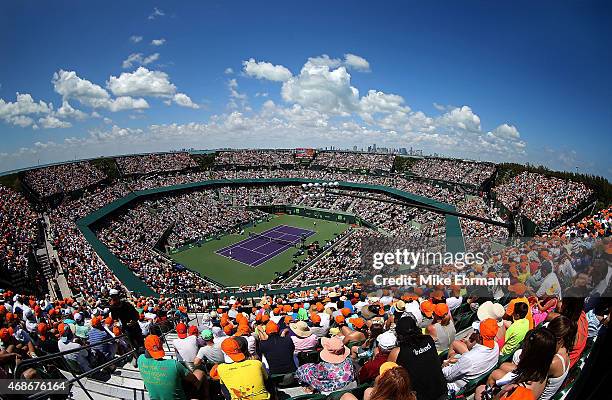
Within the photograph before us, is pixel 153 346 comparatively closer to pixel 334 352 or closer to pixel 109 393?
pixel 109 393

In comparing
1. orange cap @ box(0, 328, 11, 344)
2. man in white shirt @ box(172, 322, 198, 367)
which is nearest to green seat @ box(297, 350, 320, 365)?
man in white shirt @ box(172, 322, 198, 367)

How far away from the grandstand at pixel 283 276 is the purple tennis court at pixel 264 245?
39cm

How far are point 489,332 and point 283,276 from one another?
89.2 feet

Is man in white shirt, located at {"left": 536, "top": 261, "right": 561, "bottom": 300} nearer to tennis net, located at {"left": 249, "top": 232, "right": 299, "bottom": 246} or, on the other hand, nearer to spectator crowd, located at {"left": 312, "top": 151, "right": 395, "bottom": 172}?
tennis net, located at {"left": 249, "top": 232, "right": 299, "bottom": 246}

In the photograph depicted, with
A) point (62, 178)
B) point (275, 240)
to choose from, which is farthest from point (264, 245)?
point (62, 178)

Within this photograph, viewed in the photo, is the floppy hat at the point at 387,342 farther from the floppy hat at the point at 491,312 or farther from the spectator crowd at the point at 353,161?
the spectator crowd at the point at 353,161

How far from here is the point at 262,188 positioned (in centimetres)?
6041

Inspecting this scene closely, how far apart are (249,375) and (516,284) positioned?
7.55 meters

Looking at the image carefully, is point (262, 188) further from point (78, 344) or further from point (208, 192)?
point (78, 344)

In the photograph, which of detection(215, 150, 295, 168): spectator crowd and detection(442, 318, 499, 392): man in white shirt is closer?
detection(442, 318, 499, 392): man in white shirt

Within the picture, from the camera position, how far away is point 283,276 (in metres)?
31.0

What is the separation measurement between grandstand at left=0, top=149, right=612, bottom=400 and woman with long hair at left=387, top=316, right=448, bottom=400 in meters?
0.02

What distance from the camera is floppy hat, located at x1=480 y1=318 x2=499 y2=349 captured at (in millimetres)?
4668

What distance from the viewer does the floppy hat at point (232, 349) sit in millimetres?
4266
